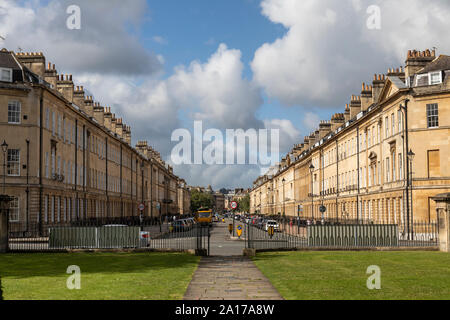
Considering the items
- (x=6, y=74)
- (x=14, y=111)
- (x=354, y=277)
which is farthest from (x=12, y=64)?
(x=354, y=277)

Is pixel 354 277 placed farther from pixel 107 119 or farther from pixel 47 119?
pixel 107 119

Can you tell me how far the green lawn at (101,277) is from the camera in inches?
501

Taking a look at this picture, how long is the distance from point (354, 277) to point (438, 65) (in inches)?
1396

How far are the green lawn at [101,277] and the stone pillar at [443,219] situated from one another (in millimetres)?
12160

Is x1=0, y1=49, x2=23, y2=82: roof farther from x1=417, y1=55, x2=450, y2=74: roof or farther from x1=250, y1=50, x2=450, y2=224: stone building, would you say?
x1=417, y1=55, x2=450, y2=74: roof

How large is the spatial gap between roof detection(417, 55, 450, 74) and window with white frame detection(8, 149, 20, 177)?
1376 inches

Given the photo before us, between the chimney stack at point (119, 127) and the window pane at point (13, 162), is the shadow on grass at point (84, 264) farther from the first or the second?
the chimney stack at point (119, 127)

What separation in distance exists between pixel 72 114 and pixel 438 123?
3553 centimetres

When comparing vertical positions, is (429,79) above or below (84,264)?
above

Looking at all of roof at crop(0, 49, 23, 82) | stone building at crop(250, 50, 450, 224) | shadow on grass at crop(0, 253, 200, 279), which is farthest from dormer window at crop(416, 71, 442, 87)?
roof at crop(0, 49, 23, 82)

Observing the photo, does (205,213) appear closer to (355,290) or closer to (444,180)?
(444,180)

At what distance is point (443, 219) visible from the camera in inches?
1045

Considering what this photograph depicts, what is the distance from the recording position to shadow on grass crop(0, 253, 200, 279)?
17.9 meters

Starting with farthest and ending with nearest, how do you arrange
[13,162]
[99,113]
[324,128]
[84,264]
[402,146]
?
[324,128] < [99,113] < [402,146] < [13,162] < [84,264]
